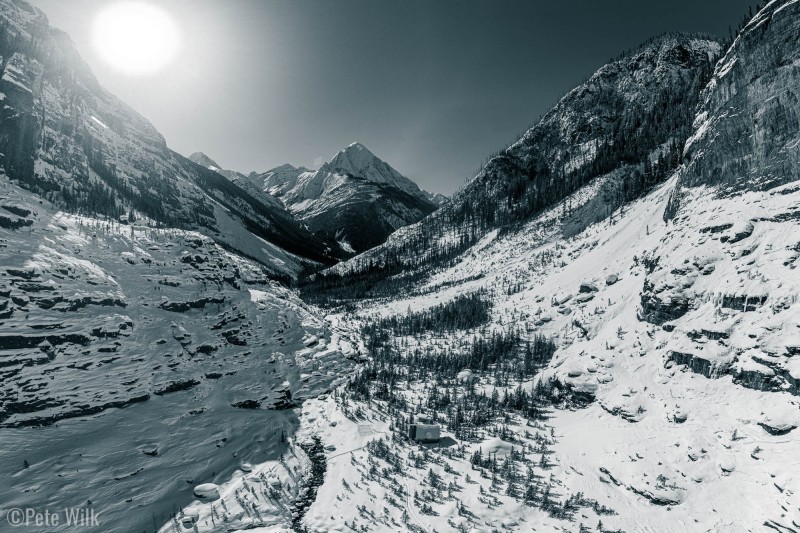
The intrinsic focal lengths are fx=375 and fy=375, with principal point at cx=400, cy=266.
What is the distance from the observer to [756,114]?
51375 millimetres

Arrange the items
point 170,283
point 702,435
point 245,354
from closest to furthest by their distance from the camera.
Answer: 1. point 702,435
2. point 245,354
3. point 170,283

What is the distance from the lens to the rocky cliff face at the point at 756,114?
153 ft

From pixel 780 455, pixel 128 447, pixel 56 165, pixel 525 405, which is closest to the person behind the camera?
pixel 780 455

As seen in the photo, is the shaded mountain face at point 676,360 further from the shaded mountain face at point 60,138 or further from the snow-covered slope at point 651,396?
the shaded mountain face at point 60,138

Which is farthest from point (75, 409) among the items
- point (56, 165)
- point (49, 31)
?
point (49, 31)

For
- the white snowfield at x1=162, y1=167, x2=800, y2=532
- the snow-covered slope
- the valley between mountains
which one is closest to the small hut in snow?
the valley between mountains

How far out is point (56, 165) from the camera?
131 metres

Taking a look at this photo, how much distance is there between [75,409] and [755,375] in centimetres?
7100

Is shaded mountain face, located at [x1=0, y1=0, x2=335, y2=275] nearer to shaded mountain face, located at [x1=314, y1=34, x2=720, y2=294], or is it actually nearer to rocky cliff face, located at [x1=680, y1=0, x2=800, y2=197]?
shaded mountain face, located at [x1=314, y1=34, x2=720, y2=294]

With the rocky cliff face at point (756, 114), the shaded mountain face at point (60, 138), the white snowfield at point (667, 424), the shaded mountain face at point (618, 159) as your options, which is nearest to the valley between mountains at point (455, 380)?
the white snowfield at point (667, 424)

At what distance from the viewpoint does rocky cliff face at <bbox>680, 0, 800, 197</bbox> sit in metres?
46.5

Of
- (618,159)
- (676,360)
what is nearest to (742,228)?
(676,360)

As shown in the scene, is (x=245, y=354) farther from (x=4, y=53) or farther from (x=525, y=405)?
(x=4, y=53)

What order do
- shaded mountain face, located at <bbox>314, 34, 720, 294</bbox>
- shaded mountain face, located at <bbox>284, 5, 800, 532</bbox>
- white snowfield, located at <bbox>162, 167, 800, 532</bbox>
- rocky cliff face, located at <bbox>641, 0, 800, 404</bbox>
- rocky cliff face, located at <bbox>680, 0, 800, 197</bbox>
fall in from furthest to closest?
shaded mountain face, located at <bbox>314, 34, 720, 294</bbox>
rocky cliff face, located at <bbox>680, 0, 800, 197</bbox>
rocky cliff face, located at <bbox>641, 0, 800, 404</bbox>
shaded mountain face, located at <bbox>284, 5, 800, 532</bbox>
white snowfield, located at <bbox>162, 167, 800, 532</bbox>
